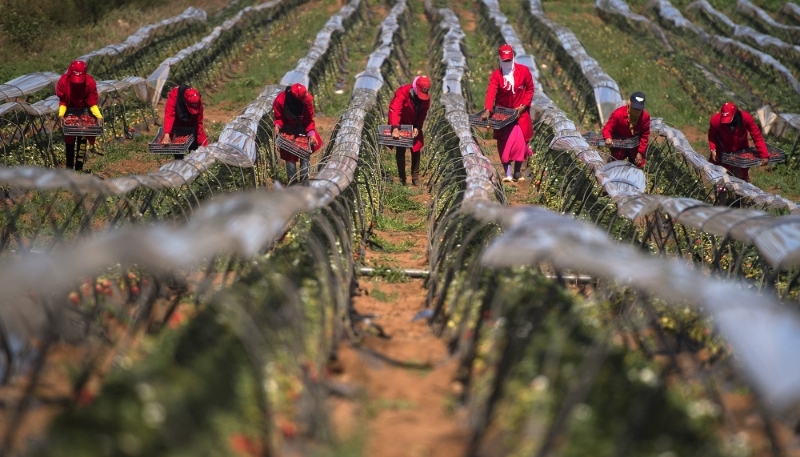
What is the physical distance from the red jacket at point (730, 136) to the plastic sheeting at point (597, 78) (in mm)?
4489

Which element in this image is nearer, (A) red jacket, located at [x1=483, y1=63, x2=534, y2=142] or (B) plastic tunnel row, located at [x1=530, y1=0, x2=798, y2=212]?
(B) plastic tunnel row, located at [x1=530, y1=0, x2=798, y2=212]

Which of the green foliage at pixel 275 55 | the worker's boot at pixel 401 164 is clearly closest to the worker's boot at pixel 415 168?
the worker's boot at pixel 401 164

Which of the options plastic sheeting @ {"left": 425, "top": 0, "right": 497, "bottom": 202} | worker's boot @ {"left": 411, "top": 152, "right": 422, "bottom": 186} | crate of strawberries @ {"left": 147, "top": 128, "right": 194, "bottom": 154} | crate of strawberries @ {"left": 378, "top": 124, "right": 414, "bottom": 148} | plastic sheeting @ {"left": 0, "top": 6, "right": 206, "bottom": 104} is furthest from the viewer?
plastic sheeting @ {"left": 0, "top": 6, "right": 206, "bottom": 104}

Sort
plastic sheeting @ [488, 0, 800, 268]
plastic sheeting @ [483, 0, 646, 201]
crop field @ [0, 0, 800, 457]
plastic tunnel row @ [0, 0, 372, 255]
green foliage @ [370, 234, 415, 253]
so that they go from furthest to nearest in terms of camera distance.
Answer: plastic sheeting @ [483, 0, 646, 201], green foliage @ [370, 234, 415, 253], plastic tunnel row @ [0, 0, 372, 255], plastic sheeting @ [488, 0, 800, 268], crop field @ [0, 0, 800, 457]

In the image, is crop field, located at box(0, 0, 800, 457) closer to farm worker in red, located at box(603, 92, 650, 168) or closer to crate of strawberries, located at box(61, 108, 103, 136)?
crate of strawberries, located at box(61, 108, 103, 136)

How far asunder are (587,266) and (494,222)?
2.62m

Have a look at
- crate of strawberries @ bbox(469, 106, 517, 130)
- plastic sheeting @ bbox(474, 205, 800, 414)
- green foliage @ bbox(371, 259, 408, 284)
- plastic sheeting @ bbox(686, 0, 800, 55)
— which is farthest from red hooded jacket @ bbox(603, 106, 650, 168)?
plastic sheeting @ bbox(686, 0, 800, 55)

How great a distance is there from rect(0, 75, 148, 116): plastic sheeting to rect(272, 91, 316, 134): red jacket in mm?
3209

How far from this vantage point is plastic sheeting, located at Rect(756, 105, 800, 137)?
49.2 feet

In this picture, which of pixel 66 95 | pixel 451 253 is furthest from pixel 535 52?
pixel 451 253

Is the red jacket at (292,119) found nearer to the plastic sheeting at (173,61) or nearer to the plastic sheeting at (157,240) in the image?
the plastic sheeting at (157,240)

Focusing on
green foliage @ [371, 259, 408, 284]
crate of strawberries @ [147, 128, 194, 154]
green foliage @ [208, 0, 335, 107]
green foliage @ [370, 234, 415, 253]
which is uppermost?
crate of strawberries @ [147, 128, 194, 154]

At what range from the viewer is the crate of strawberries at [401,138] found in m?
11.1

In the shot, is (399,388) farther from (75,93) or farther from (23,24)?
(23,24)
